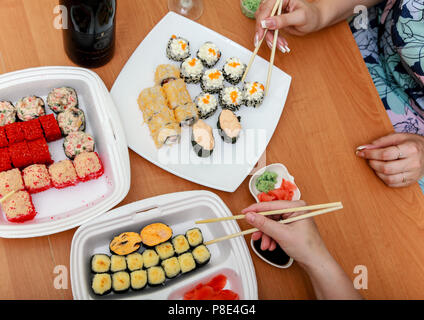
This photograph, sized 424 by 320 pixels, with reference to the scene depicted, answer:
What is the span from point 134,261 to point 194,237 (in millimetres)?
243

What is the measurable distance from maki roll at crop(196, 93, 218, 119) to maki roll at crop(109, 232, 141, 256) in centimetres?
57

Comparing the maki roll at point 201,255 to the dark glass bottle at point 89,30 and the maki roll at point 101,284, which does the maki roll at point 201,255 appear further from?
the dark glass bottle at point 89,30

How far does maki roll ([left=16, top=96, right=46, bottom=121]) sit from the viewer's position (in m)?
1.40

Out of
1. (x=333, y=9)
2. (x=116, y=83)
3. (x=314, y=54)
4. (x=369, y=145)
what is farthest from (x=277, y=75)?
(x=116, y=83)

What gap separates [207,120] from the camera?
5.15 feet

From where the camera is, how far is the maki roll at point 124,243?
1325mm

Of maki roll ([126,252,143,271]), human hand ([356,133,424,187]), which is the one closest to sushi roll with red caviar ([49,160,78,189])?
maki roll ([126,252,143,271])

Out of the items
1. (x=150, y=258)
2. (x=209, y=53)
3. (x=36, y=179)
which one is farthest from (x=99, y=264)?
(x=209, y=53)

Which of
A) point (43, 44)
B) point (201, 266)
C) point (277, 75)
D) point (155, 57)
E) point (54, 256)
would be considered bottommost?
point (201, 266)

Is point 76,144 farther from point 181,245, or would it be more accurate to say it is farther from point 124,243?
point 181,245

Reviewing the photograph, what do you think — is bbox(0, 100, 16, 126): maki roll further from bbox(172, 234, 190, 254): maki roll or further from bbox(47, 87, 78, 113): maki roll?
bbox(172, 234, 190, 254): maki roll
